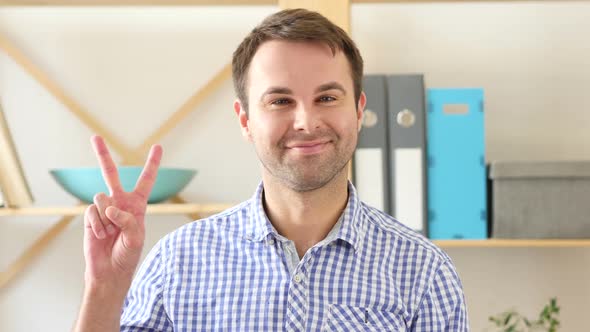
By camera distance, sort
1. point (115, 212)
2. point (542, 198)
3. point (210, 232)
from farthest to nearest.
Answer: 1. point (542, 198)
2. point (210, 232)
3. point (115, 212)

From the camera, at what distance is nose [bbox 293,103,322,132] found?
42.9 inches

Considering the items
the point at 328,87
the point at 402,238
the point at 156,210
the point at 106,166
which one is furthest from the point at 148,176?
the point at 156,210

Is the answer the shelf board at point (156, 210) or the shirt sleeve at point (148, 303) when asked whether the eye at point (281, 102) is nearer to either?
the shirt sleeve at point (148, 303)

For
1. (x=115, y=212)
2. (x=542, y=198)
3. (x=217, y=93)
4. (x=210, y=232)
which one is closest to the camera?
(x=115, y=212)

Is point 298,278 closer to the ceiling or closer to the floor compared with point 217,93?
closer to the floor

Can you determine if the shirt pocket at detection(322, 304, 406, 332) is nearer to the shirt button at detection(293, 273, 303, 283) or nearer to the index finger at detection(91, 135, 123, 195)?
the shirt button at detection(293, 273, 303, 283)

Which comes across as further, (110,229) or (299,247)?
(299,247)

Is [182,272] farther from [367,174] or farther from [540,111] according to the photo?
[540,111]

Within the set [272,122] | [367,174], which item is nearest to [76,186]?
[367,174]

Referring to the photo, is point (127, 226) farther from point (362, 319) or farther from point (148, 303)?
point (362, 319)

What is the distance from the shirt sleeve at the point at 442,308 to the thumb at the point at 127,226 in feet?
1.36

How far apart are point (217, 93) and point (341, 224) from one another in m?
0.90

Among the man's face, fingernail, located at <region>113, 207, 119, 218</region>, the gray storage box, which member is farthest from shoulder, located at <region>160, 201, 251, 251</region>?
the gray storage box

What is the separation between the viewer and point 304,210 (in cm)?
115
